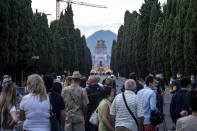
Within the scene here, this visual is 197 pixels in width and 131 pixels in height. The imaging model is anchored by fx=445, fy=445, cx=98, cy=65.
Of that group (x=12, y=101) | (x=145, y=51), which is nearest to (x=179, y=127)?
(x=12, y=101)

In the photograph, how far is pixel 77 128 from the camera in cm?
952

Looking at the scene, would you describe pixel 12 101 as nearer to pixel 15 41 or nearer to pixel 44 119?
pixel 44 119

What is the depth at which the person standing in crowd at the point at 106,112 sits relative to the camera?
27.1 feet

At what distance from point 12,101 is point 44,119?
666mm

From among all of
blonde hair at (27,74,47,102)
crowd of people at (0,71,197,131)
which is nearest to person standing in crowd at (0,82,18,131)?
crowd of people at (0,71,197,131)

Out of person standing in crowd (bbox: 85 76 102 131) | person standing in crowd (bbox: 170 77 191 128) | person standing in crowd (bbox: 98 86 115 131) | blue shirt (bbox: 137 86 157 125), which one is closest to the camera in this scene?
person standing in crowd (bbox: 98 86 115 131)

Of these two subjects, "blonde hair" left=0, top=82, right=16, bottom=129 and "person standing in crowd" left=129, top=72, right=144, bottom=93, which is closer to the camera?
"blonde hair" left=0, top=82, right=16, bottom=129

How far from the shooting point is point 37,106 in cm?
698

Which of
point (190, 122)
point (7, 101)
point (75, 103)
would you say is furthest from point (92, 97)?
point (190, 122)

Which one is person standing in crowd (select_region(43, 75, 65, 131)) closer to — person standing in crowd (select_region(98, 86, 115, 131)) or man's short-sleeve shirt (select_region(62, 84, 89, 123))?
person standing in crowd (select_region(98, 86, 115, 131))

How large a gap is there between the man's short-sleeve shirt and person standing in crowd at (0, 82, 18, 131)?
2371mm

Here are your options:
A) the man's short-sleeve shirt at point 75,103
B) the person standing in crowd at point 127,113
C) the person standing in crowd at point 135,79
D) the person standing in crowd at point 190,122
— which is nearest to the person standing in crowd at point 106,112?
the person standing in crowd at point 127,113

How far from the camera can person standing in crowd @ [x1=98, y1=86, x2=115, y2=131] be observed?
8.26m

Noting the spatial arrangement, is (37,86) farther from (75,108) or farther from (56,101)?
(75,108)
